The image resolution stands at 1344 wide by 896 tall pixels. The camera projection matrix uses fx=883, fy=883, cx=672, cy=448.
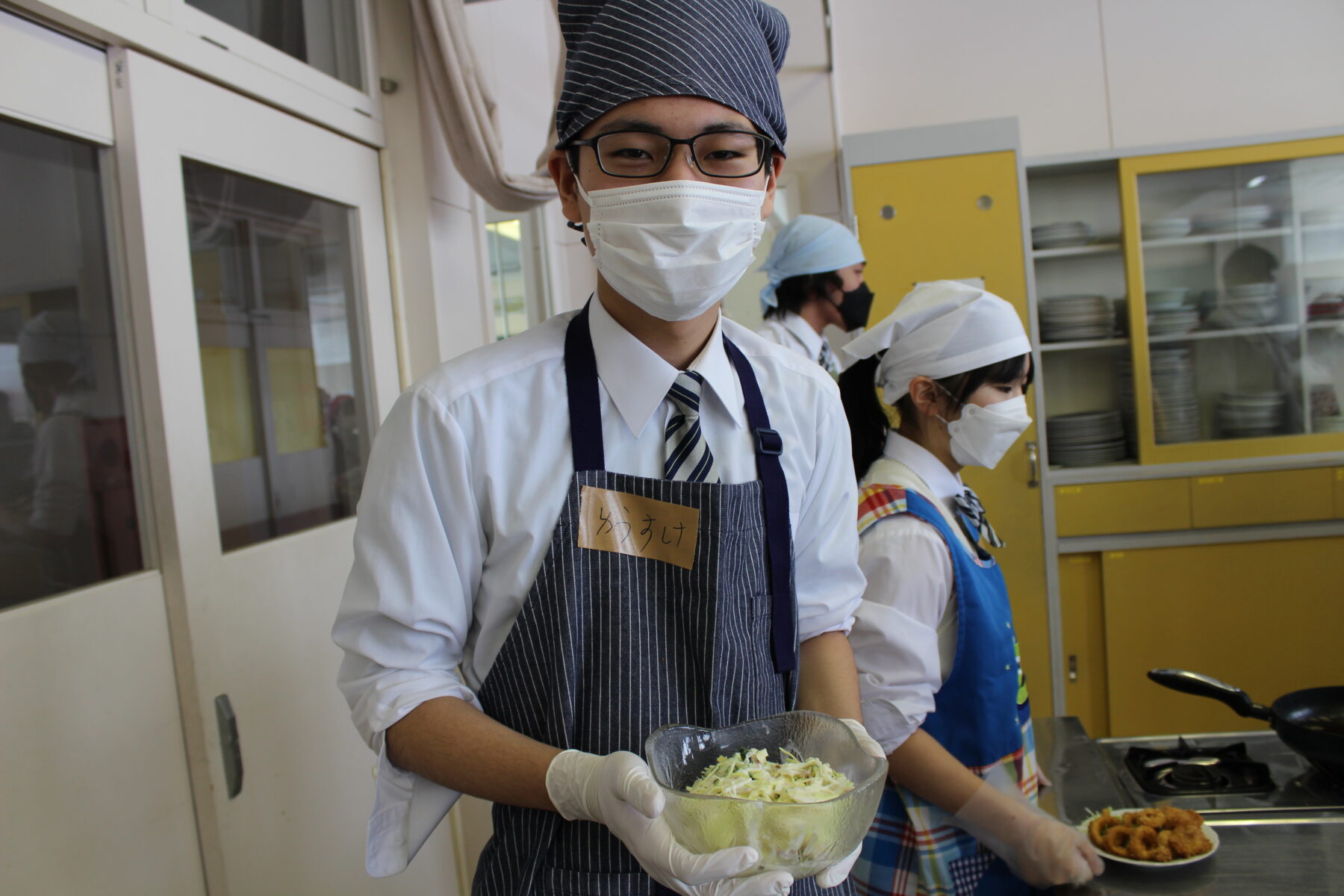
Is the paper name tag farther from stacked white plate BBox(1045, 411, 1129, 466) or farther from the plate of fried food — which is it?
stacked white plate BBox(1045, 411, 1129, 466)

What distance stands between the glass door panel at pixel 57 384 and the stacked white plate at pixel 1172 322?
12.4ft

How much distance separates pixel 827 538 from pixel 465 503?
1.47 ft

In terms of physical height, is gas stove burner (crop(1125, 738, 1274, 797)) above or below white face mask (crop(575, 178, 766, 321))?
below

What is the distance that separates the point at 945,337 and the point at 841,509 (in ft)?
1.93

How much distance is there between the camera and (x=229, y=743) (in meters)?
1.53

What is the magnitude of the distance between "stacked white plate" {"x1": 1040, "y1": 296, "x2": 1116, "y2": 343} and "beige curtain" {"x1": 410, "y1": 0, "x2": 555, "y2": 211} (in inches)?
98.3

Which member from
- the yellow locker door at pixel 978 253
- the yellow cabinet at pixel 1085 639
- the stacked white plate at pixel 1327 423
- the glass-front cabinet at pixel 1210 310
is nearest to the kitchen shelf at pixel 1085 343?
the glass-front cabinet at pixel 1210 310

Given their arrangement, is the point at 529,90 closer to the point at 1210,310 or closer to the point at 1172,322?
the point at 1172,322

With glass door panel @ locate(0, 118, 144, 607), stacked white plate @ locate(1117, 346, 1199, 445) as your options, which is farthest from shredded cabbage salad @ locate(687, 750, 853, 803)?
stacked white plate @ locate(1117, 346, 1199, 445)

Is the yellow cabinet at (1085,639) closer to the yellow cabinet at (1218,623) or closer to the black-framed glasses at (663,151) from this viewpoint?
the yellow cabinet at (1218,623)

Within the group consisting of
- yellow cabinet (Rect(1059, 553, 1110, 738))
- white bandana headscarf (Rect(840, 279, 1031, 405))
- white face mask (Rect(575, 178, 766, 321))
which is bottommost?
yellow cabinet (Rect(1059, 553, 1110, 738))

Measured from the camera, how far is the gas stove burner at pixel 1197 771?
1444mm

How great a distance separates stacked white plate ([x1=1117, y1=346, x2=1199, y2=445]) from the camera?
3.75 metres

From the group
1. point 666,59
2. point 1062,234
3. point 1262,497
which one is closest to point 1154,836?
point 666,59
